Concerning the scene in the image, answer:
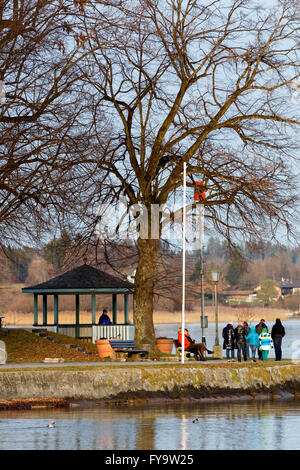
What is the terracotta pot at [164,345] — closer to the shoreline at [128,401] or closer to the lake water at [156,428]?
the shoreline at [128,401]

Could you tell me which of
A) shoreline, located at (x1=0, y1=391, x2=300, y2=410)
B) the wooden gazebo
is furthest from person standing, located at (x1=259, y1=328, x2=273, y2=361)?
shoreline, located at (x1=0, y1=391, x2=300, y2=410)

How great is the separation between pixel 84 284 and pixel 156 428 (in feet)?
94.2

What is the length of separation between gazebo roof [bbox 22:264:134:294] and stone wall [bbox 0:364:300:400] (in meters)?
17.8

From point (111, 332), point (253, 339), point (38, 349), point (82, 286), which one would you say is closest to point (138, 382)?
point (253, 339)

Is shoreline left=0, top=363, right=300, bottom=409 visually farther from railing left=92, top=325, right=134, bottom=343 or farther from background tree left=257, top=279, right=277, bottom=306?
background tree left=257, top=279, right=277, bottom=306

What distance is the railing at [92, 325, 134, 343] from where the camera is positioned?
45.4 metres

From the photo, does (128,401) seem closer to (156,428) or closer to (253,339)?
(156,428)

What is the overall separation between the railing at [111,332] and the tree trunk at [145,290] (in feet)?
10.4

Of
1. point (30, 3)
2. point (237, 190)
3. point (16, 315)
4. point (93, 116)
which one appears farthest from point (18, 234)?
point (16, 315)

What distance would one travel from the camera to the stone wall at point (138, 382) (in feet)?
86.4

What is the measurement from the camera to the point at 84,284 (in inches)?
1918

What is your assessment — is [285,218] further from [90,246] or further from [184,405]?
[184,405]

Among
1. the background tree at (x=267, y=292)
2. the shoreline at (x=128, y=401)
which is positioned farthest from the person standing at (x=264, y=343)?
the background tree at (x=267, y=292)

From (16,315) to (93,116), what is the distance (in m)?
104
